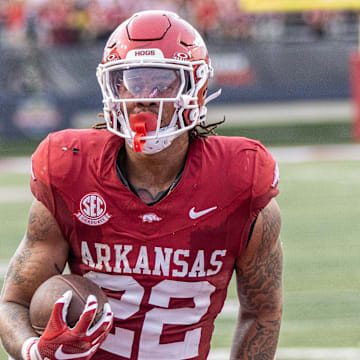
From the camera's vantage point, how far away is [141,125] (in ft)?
8.79

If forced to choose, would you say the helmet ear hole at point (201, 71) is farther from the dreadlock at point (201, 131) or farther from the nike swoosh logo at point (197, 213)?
the nike swoosh logo at point (197, 213)

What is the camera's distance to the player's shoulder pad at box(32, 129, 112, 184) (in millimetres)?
2829

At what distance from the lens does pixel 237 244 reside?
113 inches

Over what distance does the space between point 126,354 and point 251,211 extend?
61cm

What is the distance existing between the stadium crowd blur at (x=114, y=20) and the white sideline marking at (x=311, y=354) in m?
11.4

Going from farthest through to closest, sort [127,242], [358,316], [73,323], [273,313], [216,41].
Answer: [216,41] < [358,316] < [273,313] < [127,242] < [73,323]

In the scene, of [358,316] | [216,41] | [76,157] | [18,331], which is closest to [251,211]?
[76,157]

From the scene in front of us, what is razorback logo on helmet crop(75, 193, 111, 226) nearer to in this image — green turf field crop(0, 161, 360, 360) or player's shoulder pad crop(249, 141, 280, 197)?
player's shoulder pad crop(249, 141, 280, 197)

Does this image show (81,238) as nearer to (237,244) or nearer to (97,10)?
(237,244)

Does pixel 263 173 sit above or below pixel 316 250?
above

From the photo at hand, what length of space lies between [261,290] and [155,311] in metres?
0.39

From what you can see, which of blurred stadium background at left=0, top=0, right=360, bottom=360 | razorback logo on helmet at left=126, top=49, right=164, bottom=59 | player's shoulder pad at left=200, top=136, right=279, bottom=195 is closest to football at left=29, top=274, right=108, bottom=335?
player's shoulder pad at left=200, top=136, right=279, bottom=195

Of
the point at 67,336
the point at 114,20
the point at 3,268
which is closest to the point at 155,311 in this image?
the point at 67,336

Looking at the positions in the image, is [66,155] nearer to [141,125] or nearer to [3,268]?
A: [141,125]
